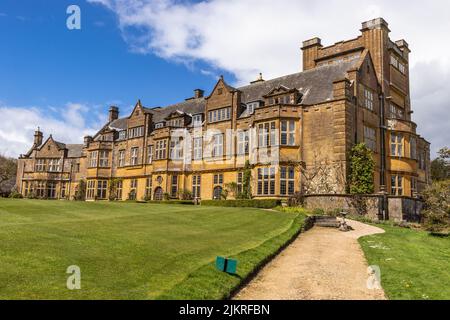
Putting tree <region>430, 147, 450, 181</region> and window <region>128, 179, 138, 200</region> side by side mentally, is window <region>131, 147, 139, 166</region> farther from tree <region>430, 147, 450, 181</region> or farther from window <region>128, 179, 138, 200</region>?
tree <region>430, 147, 450, 181</region>

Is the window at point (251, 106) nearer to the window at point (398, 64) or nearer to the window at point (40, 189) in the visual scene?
the window at point (398, 64)

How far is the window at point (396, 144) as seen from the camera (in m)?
37.1

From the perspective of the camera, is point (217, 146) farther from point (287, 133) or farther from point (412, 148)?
point (412, 148)

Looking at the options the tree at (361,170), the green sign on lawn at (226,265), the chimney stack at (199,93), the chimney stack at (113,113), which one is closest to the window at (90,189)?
the chimney stack at (113,113)

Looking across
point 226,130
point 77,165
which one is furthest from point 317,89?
point 77,165

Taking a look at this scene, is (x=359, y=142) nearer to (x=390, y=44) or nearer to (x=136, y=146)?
(x=390, y=44)

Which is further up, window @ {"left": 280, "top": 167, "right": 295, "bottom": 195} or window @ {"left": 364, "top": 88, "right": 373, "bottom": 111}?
window @ {"left": 364, "top": 88, "right": 373, "bottom": 111}

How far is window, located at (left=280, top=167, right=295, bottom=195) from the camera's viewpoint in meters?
34.3

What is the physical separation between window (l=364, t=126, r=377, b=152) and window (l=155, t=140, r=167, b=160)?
2108 cm

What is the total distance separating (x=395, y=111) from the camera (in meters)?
41.4

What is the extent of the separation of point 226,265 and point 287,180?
23753 millimetres

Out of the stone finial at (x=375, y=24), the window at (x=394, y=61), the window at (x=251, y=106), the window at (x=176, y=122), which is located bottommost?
the window at (x=176, y=122)

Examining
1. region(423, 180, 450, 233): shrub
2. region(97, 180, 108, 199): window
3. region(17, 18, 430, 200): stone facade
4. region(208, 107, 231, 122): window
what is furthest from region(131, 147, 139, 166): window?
region(423, 180, 450, 233): shrub

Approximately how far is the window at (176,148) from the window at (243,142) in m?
7.51
